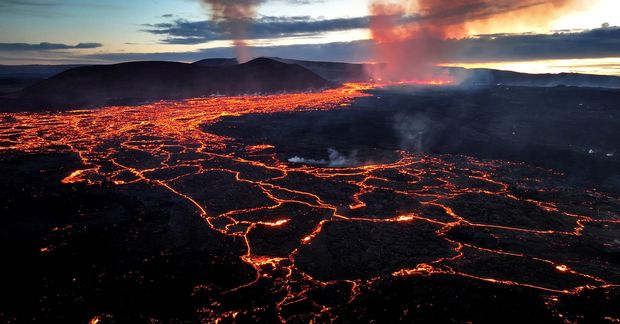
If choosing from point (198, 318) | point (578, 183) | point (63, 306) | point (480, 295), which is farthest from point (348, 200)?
point (578, 183)

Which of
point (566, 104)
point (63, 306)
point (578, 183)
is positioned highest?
point (566, 104)

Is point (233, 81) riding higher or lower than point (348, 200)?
higher

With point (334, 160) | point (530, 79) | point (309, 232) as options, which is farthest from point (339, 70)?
point (309, 232)

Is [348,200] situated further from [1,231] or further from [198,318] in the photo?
[1,231]

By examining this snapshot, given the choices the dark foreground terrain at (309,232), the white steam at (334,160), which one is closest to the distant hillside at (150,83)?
the dark foreground terrain at (309,232)

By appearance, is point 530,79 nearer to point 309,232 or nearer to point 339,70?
point 339,70

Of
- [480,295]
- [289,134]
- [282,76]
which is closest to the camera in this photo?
[480,295]
